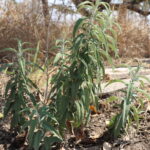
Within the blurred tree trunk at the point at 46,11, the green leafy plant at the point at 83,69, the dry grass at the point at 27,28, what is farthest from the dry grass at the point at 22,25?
the green leafy plant at the point at 83,69

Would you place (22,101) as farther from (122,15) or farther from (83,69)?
(122,15)

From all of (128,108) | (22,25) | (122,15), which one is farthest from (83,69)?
(122,15)

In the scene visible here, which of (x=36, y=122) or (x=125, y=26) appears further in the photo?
(x=125, y=26)

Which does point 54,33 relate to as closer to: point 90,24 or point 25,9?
point 25,9

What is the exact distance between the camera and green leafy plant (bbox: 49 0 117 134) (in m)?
2.62

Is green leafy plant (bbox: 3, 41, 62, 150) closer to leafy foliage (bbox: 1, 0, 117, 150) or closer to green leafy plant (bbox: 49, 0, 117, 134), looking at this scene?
leafy foliage (bbox: 1, 0, 117, 150)

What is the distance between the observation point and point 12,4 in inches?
308

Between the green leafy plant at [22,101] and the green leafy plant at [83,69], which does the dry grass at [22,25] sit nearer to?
the green leafy plant at [22,101]

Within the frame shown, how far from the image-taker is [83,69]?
267 centimetres

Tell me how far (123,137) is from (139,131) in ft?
0.66

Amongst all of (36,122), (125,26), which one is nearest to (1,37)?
A: (125,26)

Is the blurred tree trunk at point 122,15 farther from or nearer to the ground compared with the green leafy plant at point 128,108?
farther from the ground

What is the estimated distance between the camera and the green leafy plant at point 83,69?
8.58ft

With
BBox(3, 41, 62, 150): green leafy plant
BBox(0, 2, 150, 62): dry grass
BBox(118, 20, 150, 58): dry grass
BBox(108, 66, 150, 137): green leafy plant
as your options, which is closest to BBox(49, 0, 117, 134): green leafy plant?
BBox(3, 41, 62, 150): green leafy plant
